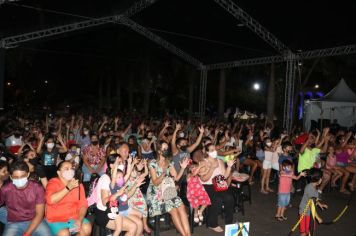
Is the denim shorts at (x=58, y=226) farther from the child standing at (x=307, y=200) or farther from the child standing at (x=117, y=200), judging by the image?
the child standing at (x=307, y=200)

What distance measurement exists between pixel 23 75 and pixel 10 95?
1358 cm

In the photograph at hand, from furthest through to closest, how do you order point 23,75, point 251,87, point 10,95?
point 10,95
point 23,75
point 251,87

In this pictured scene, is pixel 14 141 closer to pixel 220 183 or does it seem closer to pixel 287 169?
pixel 220 183

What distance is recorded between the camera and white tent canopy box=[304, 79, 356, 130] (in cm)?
1700

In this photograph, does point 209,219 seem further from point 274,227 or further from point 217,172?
point 274,227

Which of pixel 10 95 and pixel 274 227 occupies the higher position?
pixel 10 95

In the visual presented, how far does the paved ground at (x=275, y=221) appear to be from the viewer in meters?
6.19

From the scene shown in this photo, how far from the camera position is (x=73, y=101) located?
42906 millimetres

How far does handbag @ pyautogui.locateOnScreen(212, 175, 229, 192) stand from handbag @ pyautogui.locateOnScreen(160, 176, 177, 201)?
3.39ft

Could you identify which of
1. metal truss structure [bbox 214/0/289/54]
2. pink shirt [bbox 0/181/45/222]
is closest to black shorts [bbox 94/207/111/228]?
pink shirt [bbox 0/181/45/222]

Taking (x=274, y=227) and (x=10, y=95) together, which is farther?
(x=10, y=95)

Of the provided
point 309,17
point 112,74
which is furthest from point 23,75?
point 309,17

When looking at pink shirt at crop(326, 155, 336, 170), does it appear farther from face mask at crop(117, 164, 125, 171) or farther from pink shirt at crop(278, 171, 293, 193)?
face mask at crop(117, 164, 125, 171)

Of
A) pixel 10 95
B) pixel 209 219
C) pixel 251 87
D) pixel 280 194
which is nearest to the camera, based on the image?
pixel 209 219
